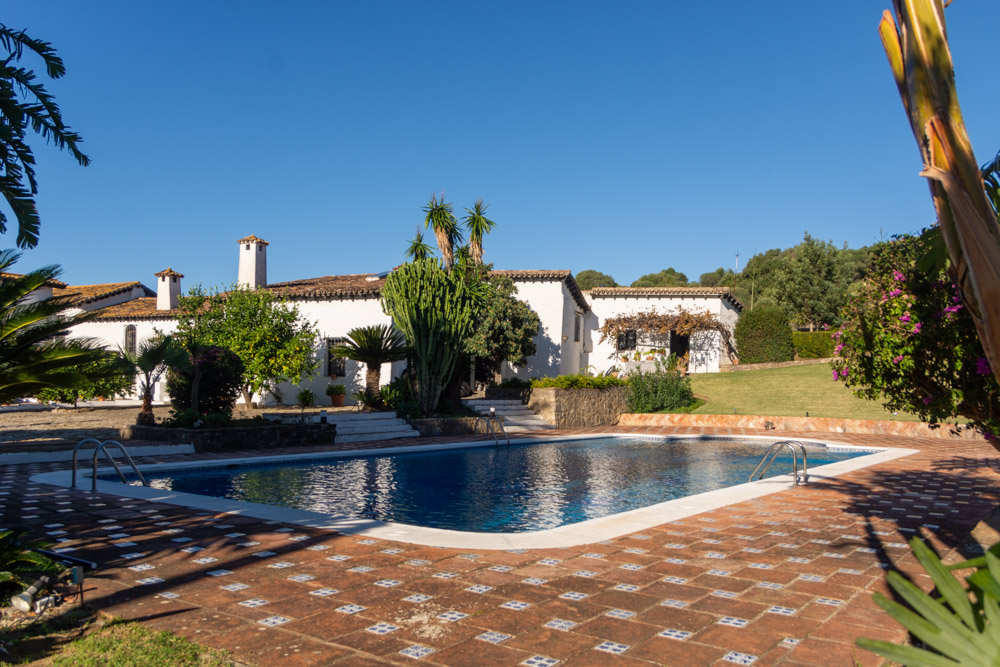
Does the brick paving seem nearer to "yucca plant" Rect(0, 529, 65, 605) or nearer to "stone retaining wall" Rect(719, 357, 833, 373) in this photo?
"yucca plant" Rect(0, 529, 65, 605)

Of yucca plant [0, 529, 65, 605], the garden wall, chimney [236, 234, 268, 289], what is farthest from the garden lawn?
yucca plant [0, 529, 65, 605]

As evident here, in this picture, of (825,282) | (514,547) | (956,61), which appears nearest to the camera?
(956,61)

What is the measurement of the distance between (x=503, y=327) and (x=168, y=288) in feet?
49.0

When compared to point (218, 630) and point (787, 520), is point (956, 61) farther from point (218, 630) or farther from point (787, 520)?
point (787, 520)

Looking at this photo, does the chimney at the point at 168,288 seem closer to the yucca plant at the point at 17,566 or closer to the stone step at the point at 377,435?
the stone step at the point at 377,435

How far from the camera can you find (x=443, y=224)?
Result: 24.0 meters

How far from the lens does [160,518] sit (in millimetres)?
7578

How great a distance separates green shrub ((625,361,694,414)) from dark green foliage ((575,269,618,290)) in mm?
44698

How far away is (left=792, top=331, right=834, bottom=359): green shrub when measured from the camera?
1271 inches

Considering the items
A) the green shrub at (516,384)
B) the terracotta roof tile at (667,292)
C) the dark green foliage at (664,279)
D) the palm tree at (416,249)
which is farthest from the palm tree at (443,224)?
the dark green foliage at (664,279)

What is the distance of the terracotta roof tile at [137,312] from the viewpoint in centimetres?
2952

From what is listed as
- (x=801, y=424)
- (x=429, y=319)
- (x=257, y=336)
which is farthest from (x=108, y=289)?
(x=801, y=424)

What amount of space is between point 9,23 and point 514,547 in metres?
Answer: 7.28

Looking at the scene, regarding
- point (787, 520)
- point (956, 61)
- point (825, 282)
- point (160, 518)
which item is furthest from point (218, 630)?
point (825, 282)
